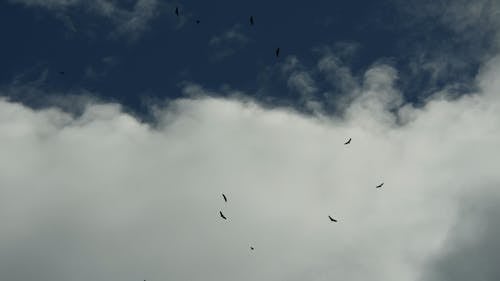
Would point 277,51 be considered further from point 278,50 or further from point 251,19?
point 251,19

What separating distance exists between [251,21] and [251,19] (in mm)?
598

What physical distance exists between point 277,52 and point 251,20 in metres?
8.43

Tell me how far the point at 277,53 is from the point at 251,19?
8.68 m

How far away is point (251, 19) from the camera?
58.9 meters

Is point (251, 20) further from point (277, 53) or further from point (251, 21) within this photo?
point (277, 53)

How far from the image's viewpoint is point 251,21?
192 feet

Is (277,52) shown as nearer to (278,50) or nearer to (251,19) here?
(278,50)

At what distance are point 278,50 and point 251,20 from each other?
335 inches

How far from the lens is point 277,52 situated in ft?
201

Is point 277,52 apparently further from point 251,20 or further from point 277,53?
point 251,20

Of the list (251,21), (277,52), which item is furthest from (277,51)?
(251,21)

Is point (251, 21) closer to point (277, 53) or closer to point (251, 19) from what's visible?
point (251, 19)

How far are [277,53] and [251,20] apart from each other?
336 inches

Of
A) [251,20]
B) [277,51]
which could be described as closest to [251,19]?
[251,20]
